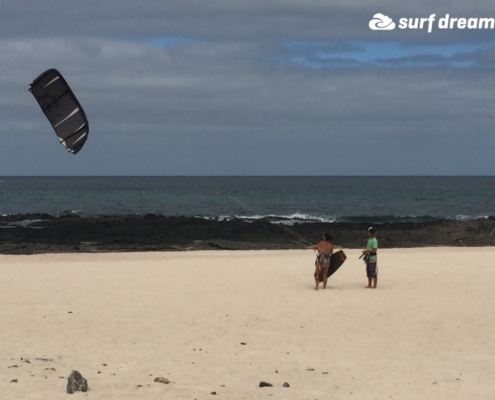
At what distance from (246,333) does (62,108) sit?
575 centimetres

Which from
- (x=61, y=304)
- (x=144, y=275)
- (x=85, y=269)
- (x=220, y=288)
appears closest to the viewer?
(x=61, y=304)

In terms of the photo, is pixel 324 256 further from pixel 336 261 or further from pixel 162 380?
pixel 162 380

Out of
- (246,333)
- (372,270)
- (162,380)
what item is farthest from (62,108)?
(162,380)

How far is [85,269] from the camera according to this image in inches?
746

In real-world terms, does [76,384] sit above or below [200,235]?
below

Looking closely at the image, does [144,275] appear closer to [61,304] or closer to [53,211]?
[61,304]

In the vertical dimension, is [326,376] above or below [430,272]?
below

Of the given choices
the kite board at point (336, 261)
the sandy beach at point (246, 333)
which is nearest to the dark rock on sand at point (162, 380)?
the sandy beach at point (246, 333)

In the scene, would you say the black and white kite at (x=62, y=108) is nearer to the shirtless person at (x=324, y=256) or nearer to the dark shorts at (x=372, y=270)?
the shirtless person at (x=324, y=256)

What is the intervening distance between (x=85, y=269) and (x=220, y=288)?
4.81 m

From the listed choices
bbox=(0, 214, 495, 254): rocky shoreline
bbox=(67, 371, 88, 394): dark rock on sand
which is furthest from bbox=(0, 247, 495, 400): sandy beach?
bbox=(0, 214, 495, 254): rocky shoreline

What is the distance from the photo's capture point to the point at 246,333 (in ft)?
36.6

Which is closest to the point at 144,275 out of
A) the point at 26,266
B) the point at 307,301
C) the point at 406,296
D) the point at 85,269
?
the point at 85,269

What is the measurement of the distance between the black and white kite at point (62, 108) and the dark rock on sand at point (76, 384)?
6554mm
